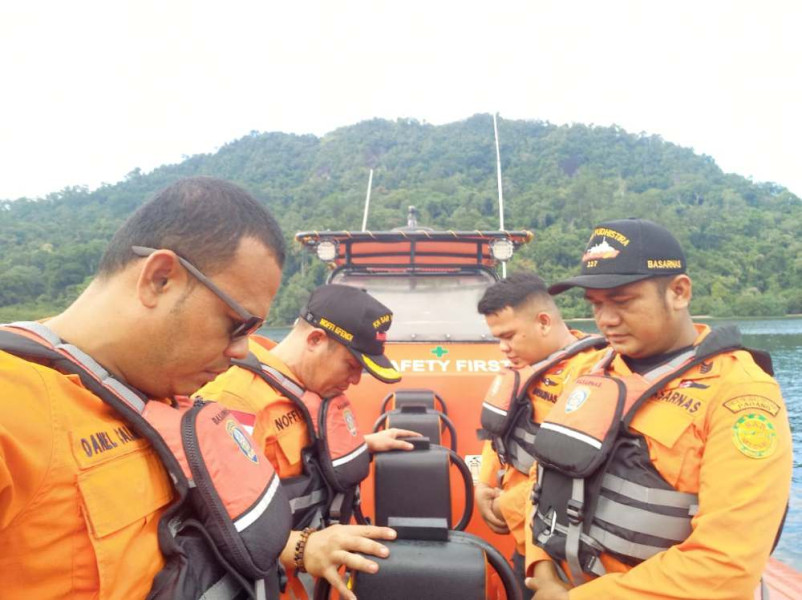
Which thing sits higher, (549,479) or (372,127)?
(372,127)

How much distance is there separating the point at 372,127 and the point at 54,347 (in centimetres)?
10025

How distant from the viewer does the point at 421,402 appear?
3229 mm

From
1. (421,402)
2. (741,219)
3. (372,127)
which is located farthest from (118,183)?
(421,402)

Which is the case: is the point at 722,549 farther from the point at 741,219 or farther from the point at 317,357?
the point at 741,219

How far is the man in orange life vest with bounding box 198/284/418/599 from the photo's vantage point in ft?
4.83

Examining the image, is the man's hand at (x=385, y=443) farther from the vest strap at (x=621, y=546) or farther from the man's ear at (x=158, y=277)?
the man's ear at (x=158, y=277)

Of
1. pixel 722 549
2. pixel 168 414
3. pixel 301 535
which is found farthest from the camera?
pixel 301 535

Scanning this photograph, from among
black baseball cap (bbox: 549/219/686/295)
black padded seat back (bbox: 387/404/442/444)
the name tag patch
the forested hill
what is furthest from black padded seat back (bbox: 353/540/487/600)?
the forested hill

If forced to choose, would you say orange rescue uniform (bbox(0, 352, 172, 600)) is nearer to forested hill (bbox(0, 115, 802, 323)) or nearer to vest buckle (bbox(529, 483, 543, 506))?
vest buckle (bbox(529, 483, 543, 506))

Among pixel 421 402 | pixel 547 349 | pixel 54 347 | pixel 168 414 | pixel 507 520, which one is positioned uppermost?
pixel 54 347

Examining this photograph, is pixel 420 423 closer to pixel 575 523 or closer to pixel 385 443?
pixel 385 443

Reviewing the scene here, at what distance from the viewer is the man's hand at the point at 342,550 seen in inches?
53.1

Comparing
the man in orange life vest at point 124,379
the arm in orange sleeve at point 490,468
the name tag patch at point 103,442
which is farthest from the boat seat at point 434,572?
the arm in orange sleeve at point 490,468

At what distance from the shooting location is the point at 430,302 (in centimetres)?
443
